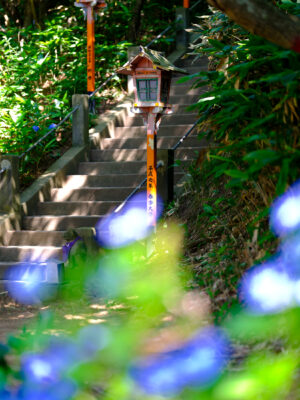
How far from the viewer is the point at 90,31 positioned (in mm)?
9406

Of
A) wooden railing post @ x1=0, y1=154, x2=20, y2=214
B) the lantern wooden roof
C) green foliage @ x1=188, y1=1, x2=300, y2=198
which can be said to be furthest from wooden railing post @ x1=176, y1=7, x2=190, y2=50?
green foliage @ x1=188, y1=1, x2=300, y2=198

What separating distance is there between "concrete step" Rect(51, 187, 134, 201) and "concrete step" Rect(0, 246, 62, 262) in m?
1.12

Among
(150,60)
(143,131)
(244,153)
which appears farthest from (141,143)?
(244,153)

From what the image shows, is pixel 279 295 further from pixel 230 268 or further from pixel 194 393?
pixel 230 268

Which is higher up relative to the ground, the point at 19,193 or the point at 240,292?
the point at 240,292

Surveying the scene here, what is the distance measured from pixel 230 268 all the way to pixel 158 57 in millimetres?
3024

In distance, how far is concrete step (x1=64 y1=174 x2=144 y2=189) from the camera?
7.79 meters

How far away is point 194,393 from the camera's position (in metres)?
0.58

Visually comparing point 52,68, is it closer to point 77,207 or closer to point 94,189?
point 94,189

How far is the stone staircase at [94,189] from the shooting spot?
7096 millimetres

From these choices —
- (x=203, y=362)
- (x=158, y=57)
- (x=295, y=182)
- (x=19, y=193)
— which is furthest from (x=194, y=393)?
(x=19, y=193)

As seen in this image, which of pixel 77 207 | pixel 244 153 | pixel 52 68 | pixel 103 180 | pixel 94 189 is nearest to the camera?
pixel 244 153

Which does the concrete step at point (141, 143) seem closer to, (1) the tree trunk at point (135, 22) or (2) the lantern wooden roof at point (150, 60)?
(2) the lantern wooden roof at point (150, 60)

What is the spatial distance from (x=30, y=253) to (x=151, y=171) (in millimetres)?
2100
